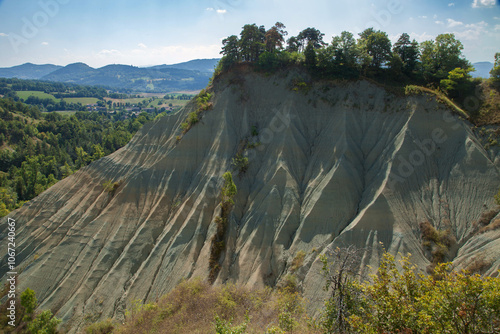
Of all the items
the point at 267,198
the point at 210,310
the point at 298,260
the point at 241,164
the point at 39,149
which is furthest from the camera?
the point at 39,149

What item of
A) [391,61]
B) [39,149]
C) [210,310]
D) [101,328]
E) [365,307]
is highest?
[391,61]

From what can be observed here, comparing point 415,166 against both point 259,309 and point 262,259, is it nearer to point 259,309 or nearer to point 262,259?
point 262,259

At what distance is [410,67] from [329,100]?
12.6 m

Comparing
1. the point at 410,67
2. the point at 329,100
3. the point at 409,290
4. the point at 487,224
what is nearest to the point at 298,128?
the point at 329,100

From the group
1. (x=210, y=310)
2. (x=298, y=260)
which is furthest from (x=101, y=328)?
(x=298, y=260)

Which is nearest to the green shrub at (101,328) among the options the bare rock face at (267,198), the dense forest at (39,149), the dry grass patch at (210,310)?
the bare rock face at (267,198)

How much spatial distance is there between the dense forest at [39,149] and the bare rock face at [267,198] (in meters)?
28.0

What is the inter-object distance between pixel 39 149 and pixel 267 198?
9258 centimetres

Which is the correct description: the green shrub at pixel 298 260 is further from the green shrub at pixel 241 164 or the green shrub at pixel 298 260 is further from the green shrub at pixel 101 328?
the green shrub at pixel 101 328

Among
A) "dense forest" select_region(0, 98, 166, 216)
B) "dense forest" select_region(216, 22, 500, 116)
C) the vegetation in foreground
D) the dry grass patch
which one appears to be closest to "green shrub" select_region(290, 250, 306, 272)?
the vegetation in foreground

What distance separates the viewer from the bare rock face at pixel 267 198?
93.0 ft

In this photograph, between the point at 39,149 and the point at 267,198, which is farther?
the point at 39,149

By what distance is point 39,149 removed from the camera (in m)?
92.3

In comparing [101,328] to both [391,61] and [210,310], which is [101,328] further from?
[391,61]
